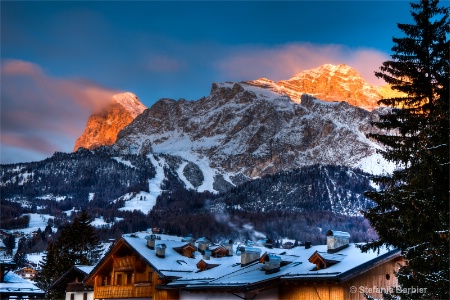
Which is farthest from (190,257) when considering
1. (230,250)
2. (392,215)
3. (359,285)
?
(392,215)

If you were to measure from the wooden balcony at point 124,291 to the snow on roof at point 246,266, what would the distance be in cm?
255

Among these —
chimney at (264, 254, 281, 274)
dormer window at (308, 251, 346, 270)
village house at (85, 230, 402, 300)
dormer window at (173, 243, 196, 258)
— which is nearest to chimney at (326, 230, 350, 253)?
village house at (85, 230, 402, 300)

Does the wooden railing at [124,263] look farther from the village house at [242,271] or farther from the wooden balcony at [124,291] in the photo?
the wooden balcony at [124,291]

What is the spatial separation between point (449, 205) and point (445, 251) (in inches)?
62.6

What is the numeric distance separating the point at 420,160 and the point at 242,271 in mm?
23453

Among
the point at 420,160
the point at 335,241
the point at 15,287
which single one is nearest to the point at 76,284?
the point at 15,287

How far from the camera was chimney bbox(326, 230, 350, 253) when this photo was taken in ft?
127

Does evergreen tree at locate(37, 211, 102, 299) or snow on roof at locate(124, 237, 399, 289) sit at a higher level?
evergreen tree at locate(37, 211, 102, 299)

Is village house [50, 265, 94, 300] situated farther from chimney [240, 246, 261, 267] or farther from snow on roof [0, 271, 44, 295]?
chimney [240, 246, 261, 267]

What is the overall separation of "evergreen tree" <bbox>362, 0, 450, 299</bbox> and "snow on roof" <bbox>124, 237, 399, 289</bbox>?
14.6ft

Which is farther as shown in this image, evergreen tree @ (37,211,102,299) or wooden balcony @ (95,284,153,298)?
evergreen tree @ (37,211,102,299)

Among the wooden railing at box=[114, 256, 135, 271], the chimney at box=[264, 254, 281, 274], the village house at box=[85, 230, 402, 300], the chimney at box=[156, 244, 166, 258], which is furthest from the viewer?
the wooden railing at box=[114, 256, 135, 271]

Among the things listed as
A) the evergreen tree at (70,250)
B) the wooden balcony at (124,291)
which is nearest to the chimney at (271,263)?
the wooden balcony at (124,291)

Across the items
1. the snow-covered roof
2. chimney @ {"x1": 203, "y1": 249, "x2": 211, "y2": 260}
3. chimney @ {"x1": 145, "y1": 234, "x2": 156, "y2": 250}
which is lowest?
the snow-covered roof
